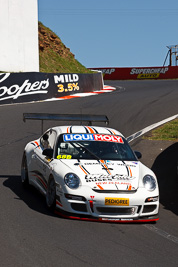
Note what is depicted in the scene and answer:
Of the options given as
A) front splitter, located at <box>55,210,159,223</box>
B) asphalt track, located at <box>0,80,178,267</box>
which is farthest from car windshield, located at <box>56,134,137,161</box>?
front splitter, located at <box>55,210,159,223</box>

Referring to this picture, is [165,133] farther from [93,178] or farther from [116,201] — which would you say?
[116,201]

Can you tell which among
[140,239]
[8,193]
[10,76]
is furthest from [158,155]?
[10,76]

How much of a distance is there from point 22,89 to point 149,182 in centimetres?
1700

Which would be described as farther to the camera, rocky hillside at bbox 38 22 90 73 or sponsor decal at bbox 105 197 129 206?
rocky hillside at bbox 38 22 90 73

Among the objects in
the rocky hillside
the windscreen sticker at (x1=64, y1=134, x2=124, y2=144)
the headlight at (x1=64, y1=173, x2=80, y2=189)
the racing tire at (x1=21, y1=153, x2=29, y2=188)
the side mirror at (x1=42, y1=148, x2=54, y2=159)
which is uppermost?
the rocky hillside

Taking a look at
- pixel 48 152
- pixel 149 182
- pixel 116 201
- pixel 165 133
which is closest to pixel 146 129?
pixel 165 133

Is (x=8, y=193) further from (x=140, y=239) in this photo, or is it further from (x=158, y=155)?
(x=158, y=155)

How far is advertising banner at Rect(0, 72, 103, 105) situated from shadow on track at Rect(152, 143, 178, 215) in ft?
39.0

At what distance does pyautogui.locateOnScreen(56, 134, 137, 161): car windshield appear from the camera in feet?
28.7

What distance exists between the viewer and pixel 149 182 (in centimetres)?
809

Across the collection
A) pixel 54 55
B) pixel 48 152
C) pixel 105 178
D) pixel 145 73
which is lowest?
pixel 105 178

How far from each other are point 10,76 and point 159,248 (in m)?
18.3

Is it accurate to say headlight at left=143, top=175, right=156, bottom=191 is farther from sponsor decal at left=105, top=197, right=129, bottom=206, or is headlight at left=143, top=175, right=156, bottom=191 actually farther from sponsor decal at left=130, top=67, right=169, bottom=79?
sponsor decal at left=130, top=67, right=169, bottom=79

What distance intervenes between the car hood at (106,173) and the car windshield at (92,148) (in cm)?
26
